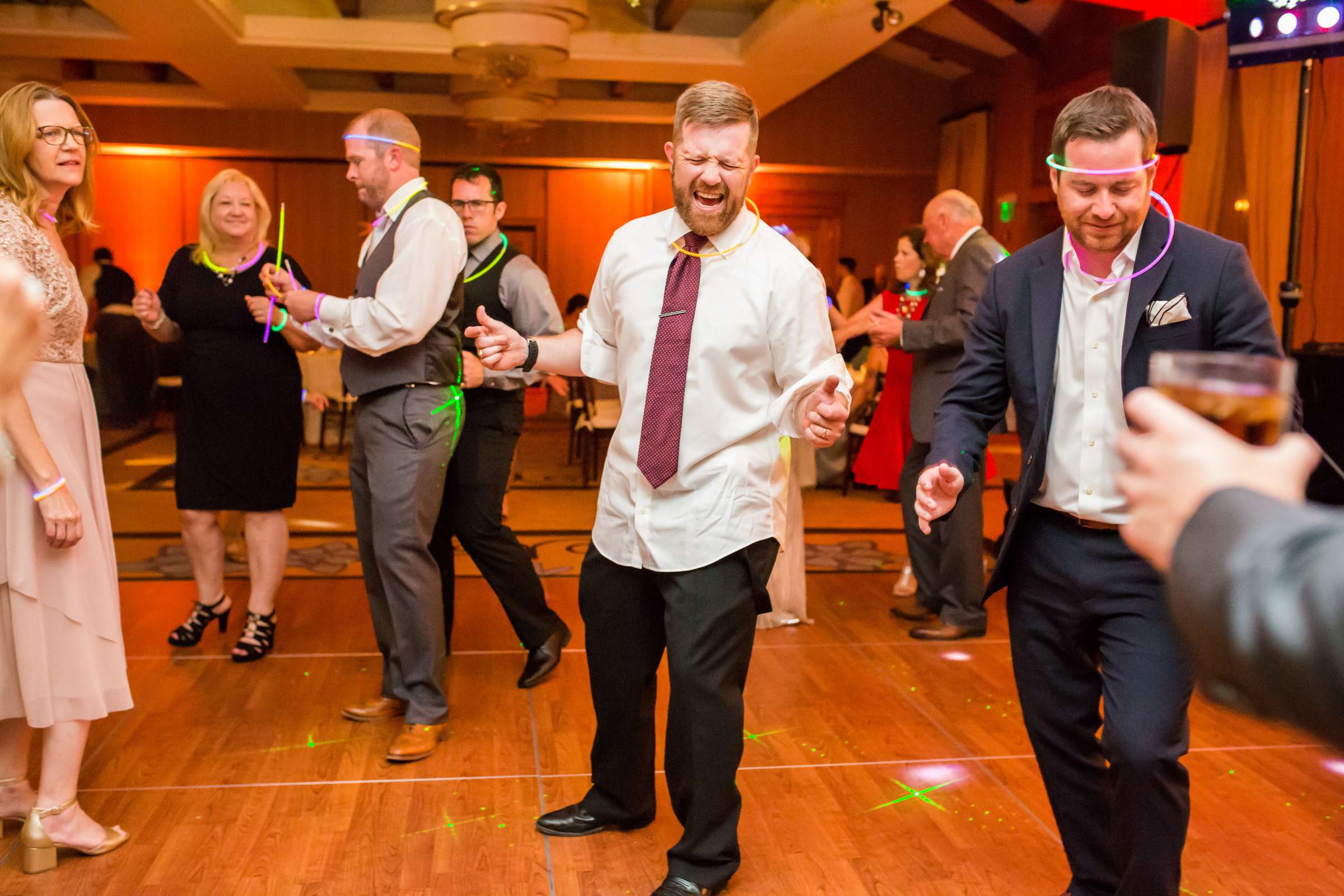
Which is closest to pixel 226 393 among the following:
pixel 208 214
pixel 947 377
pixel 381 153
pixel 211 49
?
pixel 208 214

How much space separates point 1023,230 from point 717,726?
9.79 m

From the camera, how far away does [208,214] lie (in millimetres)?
3850

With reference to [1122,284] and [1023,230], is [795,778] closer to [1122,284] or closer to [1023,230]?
[1122,284]

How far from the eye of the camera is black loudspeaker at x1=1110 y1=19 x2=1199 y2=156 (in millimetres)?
4293

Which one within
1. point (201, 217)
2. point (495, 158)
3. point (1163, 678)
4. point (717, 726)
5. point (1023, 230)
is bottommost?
point (717, 726)

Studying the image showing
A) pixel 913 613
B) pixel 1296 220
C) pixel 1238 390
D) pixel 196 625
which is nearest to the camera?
pixel 1238 390

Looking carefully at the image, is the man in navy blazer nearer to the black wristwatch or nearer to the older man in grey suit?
the black wristwatch

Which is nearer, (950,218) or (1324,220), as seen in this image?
(950,218)

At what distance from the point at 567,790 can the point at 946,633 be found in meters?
1.99

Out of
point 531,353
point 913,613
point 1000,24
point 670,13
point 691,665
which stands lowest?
point 913,613

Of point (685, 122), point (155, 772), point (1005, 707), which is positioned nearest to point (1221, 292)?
point (685, 122)

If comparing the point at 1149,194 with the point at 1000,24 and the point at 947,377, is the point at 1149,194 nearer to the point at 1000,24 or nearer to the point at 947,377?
the point at 947,377

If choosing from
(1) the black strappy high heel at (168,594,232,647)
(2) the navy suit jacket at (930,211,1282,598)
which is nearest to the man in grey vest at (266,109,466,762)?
(1) the black strappy high heel at (168,594,232,647)

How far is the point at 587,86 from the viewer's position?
11898mm
